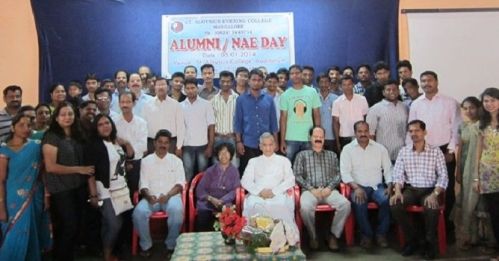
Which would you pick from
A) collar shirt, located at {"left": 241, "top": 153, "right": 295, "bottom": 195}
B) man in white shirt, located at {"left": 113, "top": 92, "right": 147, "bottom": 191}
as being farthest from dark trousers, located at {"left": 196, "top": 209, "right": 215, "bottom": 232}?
man in white shirt, located at {"left": 113, "top": 92, "right": 147, "bottom": 191}

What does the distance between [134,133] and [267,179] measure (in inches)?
54.2

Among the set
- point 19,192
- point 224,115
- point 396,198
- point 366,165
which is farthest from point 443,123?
point 19,192

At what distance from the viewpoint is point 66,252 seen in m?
3.86

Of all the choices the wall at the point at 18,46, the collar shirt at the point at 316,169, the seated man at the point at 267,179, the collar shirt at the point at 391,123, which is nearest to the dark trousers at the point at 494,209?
the collar shirt at the point at 391,123

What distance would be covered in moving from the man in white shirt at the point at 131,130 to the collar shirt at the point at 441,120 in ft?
8.68

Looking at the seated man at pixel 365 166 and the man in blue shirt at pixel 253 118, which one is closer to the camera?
the seated man at pixel 365 166

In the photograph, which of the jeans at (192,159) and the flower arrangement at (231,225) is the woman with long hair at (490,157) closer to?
the flower arrangement at (231,225)

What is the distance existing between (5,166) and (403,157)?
3387 mm

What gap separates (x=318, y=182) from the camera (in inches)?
185

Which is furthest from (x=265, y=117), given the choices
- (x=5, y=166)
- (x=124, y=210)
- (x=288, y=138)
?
(x=5, y=166)

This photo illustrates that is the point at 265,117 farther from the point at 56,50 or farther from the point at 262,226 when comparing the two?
the point at 56,50

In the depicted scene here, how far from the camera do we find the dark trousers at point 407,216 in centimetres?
416

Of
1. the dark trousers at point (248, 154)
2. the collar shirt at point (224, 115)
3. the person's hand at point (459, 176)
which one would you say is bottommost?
the person's hand at point (459, 176)

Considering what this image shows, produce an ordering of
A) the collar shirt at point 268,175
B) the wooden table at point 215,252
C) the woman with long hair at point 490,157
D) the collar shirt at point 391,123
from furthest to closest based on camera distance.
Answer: the collar shirt at point 391,123
the collar shirt at point 268,175
the woman with long hair at point 490,157
the wooden table at point 215,252
